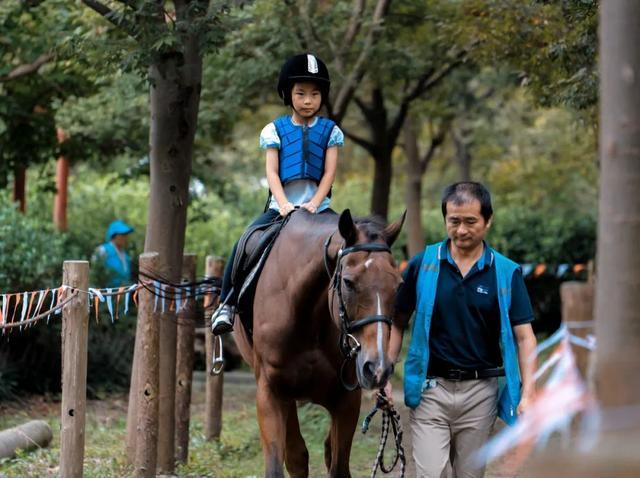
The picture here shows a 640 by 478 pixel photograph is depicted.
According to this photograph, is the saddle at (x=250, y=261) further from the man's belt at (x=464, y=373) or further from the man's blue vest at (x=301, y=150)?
the man's belt at (x=464, y=373)

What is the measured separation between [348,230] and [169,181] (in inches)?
133

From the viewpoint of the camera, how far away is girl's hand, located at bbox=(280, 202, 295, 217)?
22.9ft

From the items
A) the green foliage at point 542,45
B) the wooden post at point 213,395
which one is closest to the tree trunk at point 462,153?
the green foliage at point 542,45

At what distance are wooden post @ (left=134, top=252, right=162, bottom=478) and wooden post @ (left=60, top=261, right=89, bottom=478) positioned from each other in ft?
1.96

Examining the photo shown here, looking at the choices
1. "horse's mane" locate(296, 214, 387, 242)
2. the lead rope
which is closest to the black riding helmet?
"horse's mane" locate(296, 214, 387, 242)

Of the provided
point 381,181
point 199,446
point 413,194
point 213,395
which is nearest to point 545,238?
point 413,194

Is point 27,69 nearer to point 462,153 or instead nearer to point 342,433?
point 342,433

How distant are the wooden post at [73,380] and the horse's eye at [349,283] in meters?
2.13

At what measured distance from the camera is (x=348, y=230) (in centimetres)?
591

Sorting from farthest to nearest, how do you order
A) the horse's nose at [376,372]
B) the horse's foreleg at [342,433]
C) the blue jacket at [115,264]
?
the blue jacket at [115,264] < the horse's foreleg at [342,433] < the horse's nose at [376,372]

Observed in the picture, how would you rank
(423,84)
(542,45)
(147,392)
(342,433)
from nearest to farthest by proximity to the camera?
(342,433), (147,392), (542,45), (423,84)

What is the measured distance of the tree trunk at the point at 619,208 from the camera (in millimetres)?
3271

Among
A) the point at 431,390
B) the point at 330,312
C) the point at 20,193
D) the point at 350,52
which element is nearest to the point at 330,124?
the point at 330,312

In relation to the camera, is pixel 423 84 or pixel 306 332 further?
pixel 423 84
